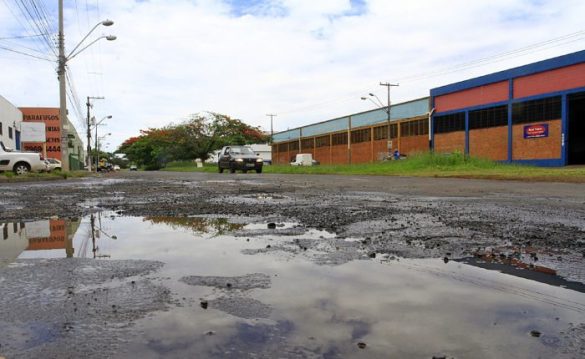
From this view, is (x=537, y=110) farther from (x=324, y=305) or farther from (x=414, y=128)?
(x=324, y=305)

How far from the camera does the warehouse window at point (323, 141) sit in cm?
6509

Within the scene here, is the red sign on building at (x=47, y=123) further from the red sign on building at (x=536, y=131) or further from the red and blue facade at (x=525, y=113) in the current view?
the red sign on building at (x=536, y=131)

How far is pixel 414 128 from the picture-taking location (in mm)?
47000

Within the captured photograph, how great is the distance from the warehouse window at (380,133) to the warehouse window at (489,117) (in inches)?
517

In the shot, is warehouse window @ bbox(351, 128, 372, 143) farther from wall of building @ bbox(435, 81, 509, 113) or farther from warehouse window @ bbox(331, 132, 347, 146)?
wall of building @ bbox(435, 81, 509, 113)

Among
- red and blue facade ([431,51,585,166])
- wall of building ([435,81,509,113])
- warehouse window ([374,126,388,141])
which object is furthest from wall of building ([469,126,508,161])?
warehouse window ([374,126,388,141])

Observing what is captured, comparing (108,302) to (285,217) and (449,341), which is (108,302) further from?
(285,217)

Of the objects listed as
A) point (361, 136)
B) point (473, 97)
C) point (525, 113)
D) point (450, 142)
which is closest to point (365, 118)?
point (361, 136)

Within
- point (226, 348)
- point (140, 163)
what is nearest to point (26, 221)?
point (226, 348)

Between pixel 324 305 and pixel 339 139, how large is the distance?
6028 centimetres

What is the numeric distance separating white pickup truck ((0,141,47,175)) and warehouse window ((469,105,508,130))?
32719 mm

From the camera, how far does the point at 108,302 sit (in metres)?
2.46

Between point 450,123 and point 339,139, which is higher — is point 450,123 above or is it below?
above

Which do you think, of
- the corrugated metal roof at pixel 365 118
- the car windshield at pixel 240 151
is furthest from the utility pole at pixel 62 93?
the corrugated metal roof at pixel 365 118
